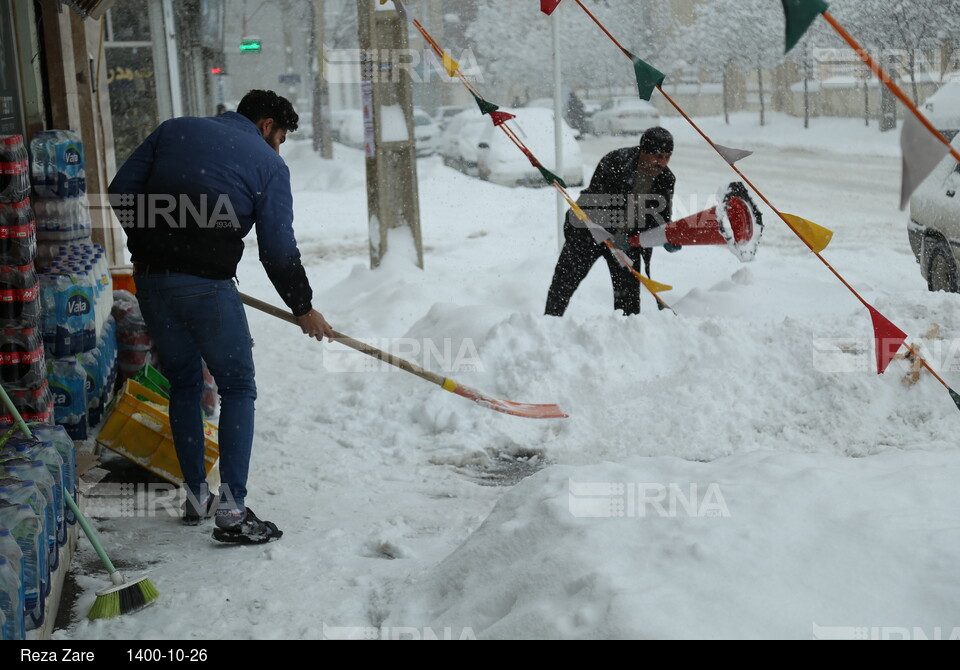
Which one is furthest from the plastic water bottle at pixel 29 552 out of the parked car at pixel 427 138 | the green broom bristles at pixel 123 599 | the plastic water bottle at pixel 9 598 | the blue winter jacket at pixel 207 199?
the parked car at pixel 427 138

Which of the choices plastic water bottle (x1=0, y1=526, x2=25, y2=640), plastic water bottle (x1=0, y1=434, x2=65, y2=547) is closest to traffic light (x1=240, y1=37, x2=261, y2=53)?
plastic water bottle (x1=0, y1=434, x2=65, y2=547)

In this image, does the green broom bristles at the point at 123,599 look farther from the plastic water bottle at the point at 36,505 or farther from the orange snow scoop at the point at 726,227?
the orange snow scoop at the point at 726,227

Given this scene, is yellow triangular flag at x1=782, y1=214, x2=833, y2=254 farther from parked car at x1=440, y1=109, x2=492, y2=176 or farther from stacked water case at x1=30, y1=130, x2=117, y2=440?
parked car at x1=440, y1=109, x2=492, y2=176

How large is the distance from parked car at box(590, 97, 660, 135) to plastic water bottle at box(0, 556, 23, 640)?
2552cm

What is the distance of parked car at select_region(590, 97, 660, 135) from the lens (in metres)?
27.3

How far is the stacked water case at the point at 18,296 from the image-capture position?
4176 mm

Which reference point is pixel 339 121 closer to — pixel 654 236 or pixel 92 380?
pixel 654 236

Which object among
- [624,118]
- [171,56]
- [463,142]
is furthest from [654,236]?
[624,118]

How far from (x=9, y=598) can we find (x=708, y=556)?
1886mm

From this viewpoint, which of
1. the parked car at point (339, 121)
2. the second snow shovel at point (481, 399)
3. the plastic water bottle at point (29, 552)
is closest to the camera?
the plastic water bottle at point (29, 552)

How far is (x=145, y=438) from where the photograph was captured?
450 centimetres

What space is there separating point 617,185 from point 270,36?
1309 inches

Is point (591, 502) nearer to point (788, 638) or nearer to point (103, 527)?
point (788, 638)

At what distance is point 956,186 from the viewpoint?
6.97 m
